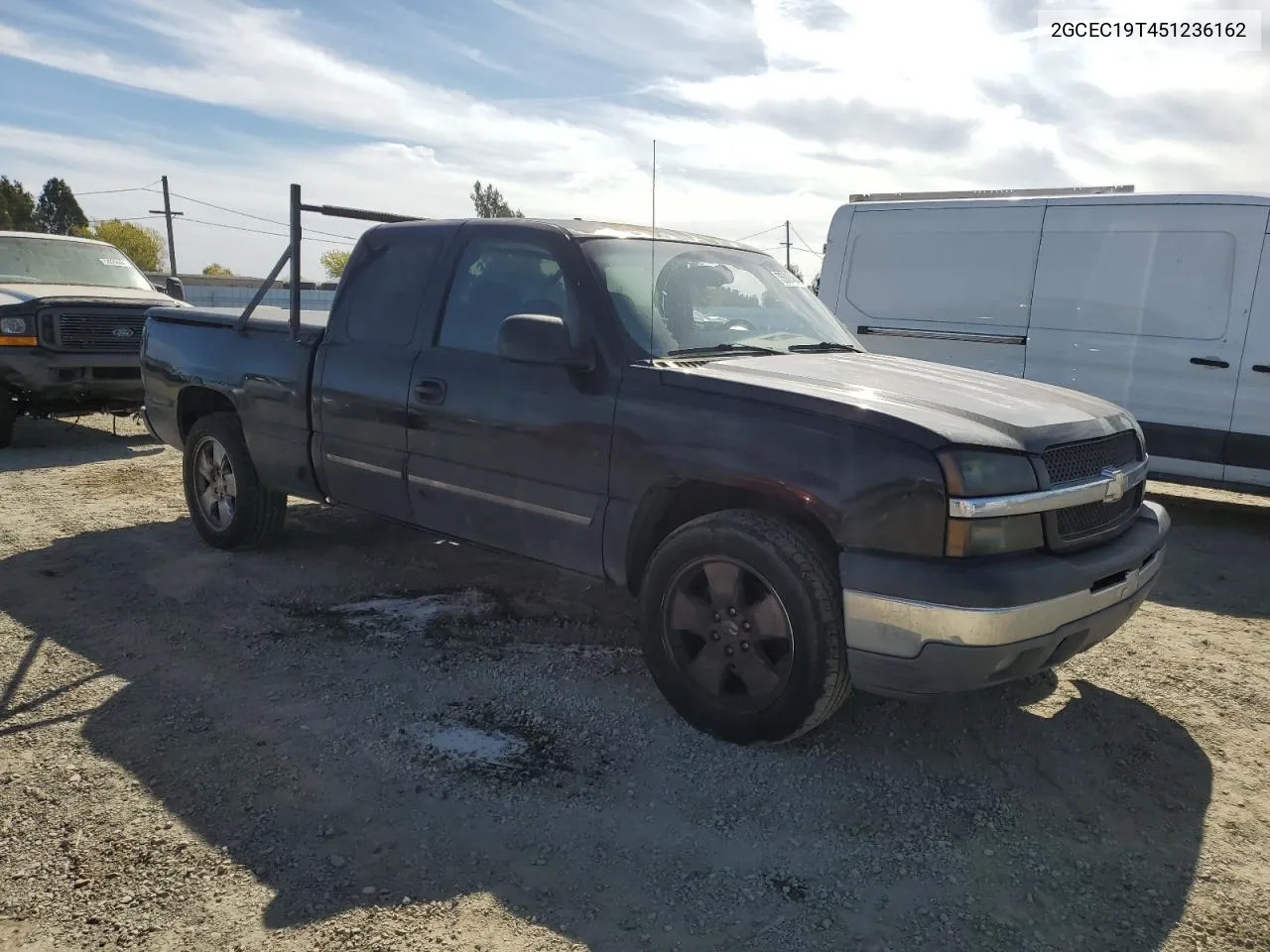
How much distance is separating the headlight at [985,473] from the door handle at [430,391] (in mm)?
2221

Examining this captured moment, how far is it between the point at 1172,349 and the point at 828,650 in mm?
5186

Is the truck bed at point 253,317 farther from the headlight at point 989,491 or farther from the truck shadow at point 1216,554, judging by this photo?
the truck shadow at point 1216,554

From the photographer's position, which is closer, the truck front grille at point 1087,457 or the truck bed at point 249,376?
the truck front grille at point 1087,457

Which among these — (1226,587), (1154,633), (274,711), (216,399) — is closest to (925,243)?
(1226,587)

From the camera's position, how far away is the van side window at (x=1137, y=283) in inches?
262

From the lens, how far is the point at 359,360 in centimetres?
457

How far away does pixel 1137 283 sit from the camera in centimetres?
688

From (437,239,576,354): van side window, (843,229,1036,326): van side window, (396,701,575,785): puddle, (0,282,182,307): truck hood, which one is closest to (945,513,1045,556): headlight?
(396,701,575,785): puddle

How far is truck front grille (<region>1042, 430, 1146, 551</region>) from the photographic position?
10.3 feet

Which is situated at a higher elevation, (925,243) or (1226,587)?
(925,243)

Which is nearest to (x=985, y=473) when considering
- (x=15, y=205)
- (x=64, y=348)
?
(x=64, y=348)

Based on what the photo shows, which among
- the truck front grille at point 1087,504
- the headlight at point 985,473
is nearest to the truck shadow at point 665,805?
the truck front grille at point 1087,504

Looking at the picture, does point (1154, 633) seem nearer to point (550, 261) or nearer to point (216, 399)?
point (550, 261)

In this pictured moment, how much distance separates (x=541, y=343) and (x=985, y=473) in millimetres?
1637
